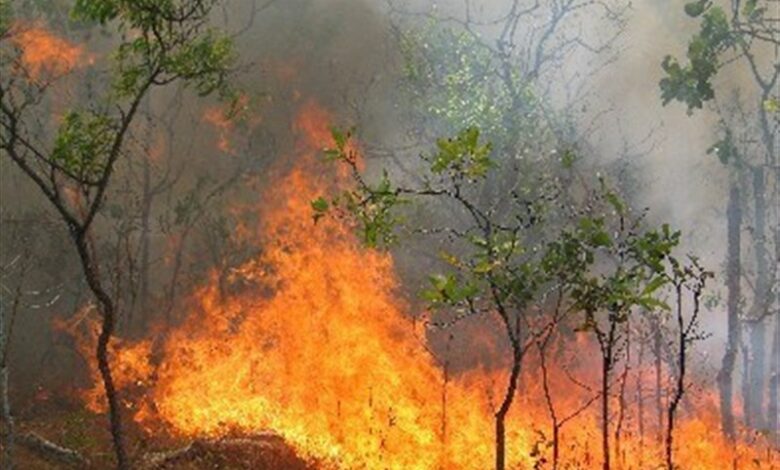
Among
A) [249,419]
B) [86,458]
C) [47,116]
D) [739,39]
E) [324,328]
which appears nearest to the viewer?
[739,39]

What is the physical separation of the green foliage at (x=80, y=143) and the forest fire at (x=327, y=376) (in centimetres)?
753

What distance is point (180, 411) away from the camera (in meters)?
18.3

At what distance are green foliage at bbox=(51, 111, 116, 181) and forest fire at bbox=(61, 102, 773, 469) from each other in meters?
7.53

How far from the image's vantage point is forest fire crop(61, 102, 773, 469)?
16906mm

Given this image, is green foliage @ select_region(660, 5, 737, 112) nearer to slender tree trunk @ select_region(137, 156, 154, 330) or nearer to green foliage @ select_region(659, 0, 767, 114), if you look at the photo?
green foliage @ select_region(659, 0, 767, 114)

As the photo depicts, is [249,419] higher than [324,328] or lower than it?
lower

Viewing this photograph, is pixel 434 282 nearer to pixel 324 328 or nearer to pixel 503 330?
pixel 324 328

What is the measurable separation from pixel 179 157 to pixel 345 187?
498cm

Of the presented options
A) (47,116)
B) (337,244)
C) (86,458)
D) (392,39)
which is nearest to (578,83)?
(392,39)

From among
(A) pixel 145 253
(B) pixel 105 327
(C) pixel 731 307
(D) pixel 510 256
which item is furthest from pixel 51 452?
(C) pixel 731 307

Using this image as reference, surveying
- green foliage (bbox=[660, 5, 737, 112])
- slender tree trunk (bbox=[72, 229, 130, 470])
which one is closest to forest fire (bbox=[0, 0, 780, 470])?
slender tree trunk (bbox=[72, 229, 130, 470])

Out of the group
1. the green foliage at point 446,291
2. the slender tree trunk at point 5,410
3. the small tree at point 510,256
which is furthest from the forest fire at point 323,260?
the green foliage at point 446,291

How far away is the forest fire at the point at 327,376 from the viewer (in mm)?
16906

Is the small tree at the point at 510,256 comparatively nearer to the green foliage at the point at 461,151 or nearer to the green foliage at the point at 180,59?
the green foliage at the point at 461,151
